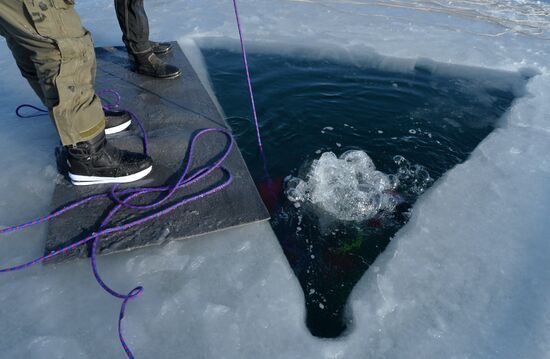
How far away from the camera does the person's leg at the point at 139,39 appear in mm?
2946

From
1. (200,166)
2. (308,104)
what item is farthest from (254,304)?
(308,104)

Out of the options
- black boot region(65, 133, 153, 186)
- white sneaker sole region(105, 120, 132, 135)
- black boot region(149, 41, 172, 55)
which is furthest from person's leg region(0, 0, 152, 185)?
black boot region(149, 41, 172, 55)

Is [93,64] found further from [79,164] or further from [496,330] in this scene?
[496,330]

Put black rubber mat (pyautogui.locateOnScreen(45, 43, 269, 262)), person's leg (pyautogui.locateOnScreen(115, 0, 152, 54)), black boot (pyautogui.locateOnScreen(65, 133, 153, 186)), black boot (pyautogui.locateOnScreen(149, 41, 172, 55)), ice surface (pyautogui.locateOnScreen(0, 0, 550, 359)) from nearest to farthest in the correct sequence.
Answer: ice surface (pyautogui.locateOnScreen(0, 0, 550, 359)), black rubber mat (pyautogui.locateOnScreen(45, 43, 269, 262)), black boot (pyautogui.locateOnScreen(65, 133, 153, 186)), person's leg (pyautogui.locateOnScreen(115, 0, 152, 54)), black boot (pyautogui.locateOnScreen(149, 41, 172, 55))

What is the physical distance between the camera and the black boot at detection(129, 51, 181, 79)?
3252 mm

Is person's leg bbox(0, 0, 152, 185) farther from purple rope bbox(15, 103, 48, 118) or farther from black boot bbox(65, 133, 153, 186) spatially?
purple rope bbox(15, 103, 48, 118)

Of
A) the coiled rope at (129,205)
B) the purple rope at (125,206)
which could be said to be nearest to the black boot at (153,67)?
the coiled rope at (129,205)

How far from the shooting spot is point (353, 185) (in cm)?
226

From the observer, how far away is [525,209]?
2076 mm

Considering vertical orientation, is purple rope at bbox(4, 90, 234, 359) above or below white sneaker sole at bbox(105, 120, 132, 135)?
below

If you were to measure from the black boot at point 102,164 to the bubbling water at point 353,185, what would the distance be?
0.90 metres

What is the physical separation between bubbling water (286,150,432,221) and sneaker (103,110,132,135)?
1.24 metres

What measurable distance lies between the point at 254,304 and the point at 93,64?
1423 mm

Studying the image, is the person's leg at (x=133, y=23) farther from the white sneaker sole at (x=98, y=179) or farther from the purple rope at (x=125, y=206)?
the white sneaker sole at (x=98, y=179)
